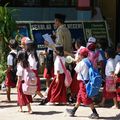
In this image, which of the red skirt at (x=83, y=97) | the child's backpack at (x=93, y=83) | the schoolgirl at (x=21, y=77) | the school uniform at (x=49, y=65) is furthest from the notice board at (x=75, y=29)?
the child's backpack at (x=93, y=83)

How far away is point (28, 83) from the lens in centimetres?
1062

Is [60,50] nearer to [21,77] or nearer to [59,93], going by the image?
[59,93]

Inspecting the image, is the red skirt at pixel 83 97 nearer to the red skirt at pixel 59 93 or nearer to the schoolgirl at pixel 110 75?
the schoolgirl at pixel 110 75

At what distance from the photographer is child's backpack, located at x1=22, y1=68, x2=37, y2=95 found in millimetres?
10625

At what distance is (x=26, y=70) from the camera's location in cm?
1070

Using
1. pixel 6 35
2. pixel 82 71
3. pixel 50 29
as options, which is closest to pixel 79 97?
pixel 82 71

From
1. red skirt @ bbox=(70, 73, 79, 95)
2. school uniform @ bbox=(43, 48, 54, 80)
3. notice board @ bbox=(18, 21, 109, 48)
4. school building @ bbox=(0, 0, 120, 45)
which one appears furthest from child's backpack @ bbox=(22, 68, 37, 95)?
school building @ bbox=(0, 0, 120, 45)

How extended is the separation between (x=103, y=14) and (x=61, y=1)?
1708 mm

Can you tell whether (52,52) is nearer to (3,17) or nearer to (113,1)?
(3,17)

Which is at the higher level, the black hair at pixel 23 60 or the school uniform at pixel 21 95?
the black hair at pixel 23 60

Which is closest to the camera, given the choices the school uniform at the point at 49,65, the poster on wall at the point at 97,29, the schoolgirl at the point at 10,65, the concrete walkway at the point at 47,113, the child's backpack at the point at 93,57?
the concrete walkway at the point at 47,113

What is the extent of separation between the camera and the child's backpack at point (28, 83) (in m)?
10.6

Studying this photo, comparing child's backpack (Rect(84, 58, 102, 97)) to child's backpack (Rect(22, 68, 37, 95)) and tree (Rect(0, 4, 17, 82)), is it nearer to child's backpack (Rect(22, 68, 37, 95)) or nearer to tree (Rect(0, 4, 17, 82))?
child's backpack (Rect(22, 68, 37, 95))

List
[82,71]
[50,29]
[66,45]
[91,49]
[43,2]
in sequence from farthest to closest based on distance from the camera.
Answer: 1. [43,2]
2. [50,29]
3. [66,45]
4. [91,49]
5. [82,71]
